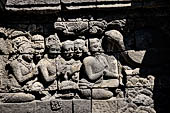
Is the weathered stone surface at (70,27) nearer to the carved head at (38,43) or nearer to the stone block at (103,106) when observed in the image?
the carved head at (38,43)

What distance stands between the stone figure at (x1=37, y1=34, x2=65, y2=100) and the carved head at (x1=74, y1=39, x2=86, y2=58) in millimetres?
255

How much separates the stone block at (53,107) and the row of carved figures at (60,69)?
0.10m

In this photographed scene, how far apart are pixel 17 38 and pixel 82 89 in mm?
1314

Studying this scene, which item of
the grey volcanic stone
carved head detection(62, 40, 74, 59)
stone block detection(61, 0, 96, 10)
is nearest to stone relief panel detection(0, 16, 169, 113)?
carved head detection(62, 40, 74, 59)

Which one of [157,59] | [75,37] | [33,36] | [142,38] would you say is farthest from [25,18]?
[157,59]

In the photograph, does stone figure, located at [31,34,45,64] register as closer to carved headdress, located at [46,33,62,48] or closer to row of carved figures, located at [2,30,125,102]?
row of carved figures, located at [2,30,125,102]

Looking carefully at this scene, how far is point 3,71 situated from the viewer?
16.6ft

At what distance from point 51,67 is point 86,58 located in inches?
22.7

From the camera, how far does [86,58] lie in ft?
16.7

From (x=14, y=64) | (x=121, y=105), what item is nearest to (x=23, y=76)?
(x=14, y=64)

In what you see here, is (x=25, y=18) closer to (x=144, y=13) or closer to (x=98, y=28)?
(x=98, y=28)

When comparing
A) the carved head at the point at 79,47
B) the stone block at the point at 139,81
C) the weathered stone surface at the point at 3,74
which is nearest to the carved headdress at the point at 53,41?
the carved head at the point at 79,47

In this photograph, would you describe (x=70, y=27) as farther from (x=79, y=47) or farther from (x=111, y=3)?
(x=111, y=3)

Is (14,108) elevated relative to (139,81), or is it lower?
lower
